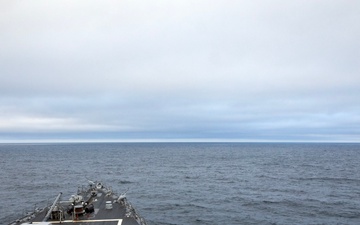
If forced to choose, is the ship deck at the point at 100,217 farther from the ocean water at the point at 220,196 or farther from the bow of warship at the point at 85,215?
the ocean water at the point at 220,196

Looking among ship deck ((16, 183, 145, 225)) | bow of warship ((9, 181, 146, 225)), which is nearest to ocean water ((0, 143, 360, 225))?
ship deck ((16, 183, 145, 225))

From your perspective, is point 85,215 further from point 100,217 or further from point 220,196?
point 220,196

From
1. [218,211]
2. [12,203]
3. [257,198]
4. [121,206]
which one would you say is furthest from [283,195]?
[12,203]

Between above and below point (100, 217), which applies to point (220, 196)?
below

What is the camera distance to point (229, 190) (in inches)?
3263

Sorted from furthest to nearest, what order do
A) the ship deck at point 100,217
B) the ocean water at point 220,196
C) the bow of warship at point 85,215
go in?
the ocean water at point 220,196
the bow of warship at point 85,215
the ship deck at point 100,217

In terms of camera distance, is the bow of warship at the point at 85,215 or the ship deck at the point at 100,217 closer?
the ship deck at the point at 100,217

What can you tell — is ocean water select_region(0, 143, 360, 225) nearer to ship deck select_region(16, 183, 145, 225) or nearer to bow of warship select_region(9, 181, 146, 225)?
ship deck select_region(16, 183, 145, 225)

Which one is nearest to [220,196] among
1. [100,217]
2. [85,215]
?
[100,217]

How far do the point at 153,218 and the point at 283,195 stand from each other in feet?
122

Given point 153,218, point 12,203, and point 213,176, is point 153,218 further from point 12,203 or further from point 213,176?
point 213,176

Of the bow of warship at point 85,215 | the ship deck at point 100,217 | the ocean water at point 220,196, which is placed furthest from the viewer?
the ocean water at point 220,196

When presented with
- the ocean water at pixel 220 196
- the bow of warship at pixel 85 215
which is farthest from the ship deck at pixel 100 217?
the ocean water at pixel 220 196

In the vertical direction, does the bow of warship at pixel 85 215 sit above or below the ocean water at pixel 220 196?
above
